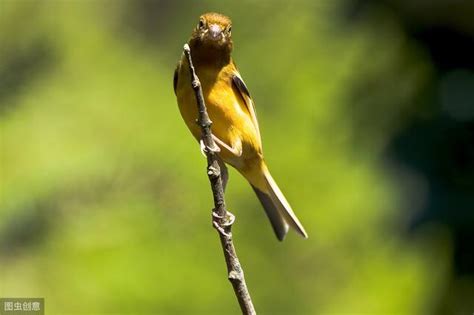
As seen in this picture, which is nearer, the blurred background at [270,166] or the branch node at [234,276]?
the branch node at [234,276]

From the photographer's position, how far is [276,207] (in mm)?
4992

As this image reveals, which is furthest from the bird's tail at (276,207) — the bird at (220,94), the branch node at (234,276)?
the branch node at (234,276)

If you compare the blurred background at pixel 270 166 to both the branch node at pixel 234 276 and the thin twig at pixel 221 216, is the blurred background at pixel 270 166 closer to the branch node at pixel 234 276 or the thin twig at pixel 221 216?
the thin twig at pixel 221 216

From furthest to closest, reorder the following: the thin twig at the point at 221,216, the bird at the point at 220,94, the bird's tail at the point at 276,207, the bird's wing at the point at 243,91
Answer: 1. the bird's tail at the point at 276,207
2. the bird's wing at the point at 243,91
3. the bird at the point at 220,94
4. the thin twig at the point at 221,216

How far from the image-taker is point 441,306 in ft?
17.8

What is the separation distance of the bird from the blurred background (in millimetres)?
1271

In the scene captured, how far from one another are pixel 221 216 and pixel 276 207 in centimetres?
186

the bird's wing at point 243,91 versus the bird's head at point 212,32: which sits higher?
the bird's head at point 212,32

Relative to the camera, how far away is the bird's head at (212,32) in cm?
430

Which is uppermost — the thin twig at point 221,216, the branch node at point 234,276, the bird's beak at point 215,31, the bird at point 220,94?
the bird's beak at point 215,31

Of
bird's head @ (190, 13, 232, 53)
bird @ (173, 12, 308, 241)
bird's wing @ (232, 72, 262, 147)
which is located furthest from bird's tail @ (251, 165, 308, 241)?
bird's head @ (190, 13, 232, 53)

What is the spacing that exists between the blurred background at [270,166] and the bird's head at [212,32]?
165 cm

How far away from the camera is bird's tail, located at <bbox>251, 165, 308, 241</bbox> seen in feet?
16.0

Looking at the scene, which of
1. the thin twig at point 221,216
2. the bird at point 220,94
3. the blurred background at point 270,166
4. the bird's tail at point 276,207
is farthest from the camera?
the blurred background at point 270,166
